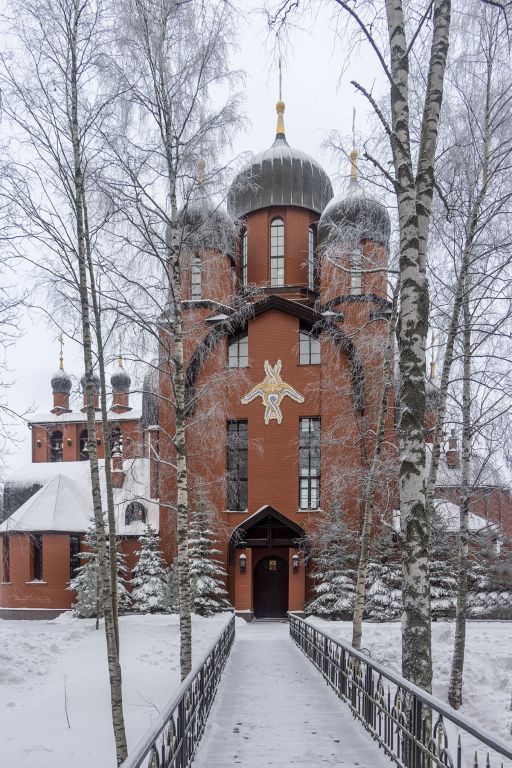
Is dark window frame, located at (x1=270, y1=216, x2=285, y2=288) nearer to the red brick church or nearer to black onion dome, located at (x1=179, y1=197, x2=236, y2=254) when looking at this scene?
the red brick church

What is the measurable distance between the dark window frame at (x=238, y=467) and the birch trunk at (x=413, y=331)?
19396 millimetres

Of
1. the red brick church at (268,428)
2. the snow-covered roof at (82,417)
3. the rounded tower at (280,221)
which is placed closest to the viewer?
the red brick church at (268,428)

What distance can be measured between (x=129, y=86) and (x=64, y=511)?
80.6 feet

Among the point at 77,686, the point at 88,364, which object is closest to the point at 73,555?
the point at 77,686

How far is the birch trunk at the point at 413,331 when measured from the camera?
5.61 m

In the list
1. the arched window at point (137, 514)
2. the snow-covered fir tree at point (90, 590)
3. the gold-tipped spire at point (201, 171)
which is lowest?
the snow-covered fir tree at point (90, 590)

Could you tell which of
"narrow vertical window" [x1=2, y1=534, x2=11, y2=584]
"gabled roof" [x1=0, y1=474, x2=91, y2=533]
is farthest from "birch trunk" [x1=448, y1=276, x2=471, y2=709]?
"narrow vertical window" [x1=2, y1=534, x2=11, y2=584]

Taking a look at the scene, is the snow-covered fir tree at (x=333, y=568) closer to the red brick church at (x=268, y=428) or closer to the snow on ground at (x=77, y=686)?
the red brick church at (x=268, y=428)

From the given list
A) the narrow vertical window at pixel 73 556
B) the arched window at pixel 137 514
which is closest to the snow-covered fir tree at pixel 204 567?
the arched window at pixel 137 514

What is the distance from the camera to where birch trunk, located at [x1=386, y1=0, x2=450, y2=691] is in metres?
5.61

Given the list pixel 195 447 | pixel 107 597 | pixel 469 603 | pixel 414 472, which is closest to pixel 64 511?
pixel 195 447

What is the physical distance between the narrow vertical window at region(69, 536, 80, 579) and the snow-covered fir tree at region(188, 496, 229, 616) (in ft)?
25.2

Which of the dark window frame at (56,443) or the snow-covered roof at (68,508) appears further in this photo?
the dark window frame at (56,443)

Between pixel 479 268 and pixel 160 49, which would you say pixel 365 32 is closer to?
pixel 160 49
